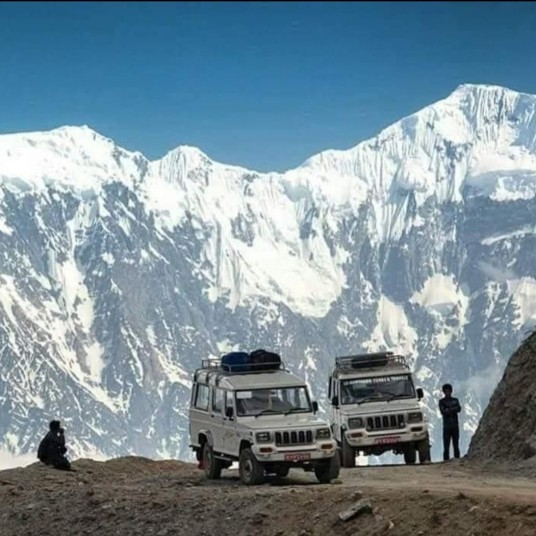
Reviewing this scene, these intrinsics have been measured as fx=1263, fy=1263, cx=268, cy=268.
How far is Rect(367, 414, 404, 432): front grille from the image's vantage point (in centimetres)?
3550

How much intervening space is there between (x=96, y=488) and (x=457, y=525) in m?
11.1

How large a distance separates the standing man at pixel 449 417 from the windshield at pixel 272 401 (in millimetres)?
8367

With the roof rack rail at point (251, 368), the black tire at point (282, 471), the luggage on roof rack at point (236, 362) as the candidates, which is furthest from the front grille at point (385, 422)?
the black tire at point (282, 471)

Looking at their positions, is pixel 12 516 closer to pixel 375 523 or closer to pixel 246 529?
pixel 246 529

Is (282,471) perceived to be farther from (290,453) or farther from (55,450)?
(55,450)

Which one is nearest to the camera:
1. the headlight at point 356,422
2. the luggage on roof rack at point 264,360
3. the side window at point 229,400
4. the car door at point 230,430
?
the car door at point 230,430

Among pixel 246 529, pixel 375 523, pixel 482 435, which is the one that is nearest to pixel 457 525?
pixel 375 523

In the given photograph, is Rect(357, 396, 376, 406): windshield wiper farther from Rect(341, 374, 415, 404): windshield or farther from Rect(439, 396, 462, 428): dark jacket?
Rect(439, 396, 462, 428): dark jacket

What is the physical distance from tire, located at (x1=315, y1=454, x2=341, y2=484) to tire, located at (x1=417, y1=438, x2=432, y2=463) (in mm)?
8097

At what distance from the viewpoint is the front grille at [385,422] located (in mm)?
35500

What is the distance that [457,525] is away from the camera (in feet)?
62.3

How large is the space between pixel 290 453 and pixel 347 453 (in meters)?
9.10

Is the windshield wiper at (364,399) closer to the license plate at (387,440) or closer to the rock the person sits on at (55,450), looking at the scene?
the license plate at (387,440)

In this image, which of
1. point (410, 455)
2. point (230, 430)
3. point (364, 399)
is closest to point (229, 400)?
point (230, 430)
